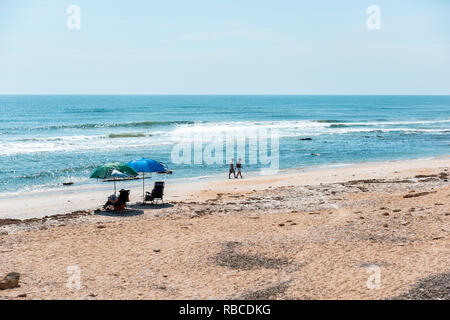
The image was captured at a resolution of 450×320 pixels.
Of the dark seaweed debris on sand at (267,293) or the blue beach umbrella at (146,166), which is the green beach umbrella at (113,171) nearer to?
the blue beach umbrella at (146,166)

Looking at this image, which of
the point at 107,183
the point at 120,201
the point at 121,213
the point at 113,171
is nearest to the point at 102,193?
the point at 107,183

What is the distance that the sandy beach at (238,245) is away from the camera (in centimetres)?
951

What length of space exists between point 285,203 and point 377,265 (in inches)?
301

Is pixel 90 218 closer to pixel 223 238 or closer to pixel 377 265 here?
pixel 223 238

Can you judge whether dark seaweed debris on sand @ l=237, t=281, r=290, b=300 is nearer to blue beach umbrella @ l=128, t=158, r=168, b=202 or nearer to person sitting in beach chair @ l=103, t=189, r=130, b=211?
person sitting in beach chair @ l=103, t=189, r=130, b=211

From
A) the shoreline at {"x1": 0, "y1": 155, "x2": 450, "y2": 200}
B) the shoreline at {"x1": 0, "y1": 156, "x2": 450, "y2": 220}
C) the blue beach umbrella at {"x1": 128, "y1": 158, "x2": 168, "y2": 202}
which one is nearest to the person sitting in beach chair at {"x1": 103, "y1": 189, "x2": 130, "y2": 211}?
the blue beach umbrella at {"x1": 128, "y1": 158, "x2": 168, "y2": 202}

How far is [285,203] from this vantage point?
1816 centimetres

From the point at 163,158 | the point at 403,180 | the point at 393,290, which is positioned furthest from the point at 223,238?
the point at 163,158

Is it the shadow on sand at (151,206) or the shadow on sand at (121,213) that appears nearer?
the shadow on sand at (121,213)

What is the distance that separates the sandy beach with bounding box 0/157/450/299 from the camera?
9508 mm

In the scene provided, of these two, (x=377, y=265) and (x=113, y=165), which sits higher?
(x=113, y=165)

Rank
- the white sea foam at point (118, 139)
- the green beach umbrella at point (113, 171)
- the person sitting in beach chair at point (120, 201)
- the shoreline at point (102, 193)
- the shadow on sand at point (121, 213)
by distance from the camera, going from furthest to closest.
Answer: the white sea foam at point (118, 139)
the shoreline at point (102, 193)
the person sitting in beach chair at point (120, 201)
the green beach umbrella at point (113, 171)
the shadow on sand at point (121, 213)

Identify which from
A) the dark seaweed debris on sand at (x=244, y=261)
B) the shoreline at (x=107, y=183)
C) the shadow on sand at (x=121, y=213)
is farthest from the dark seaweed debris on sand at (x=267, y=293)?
the shoreline at (x=107, y=183)
